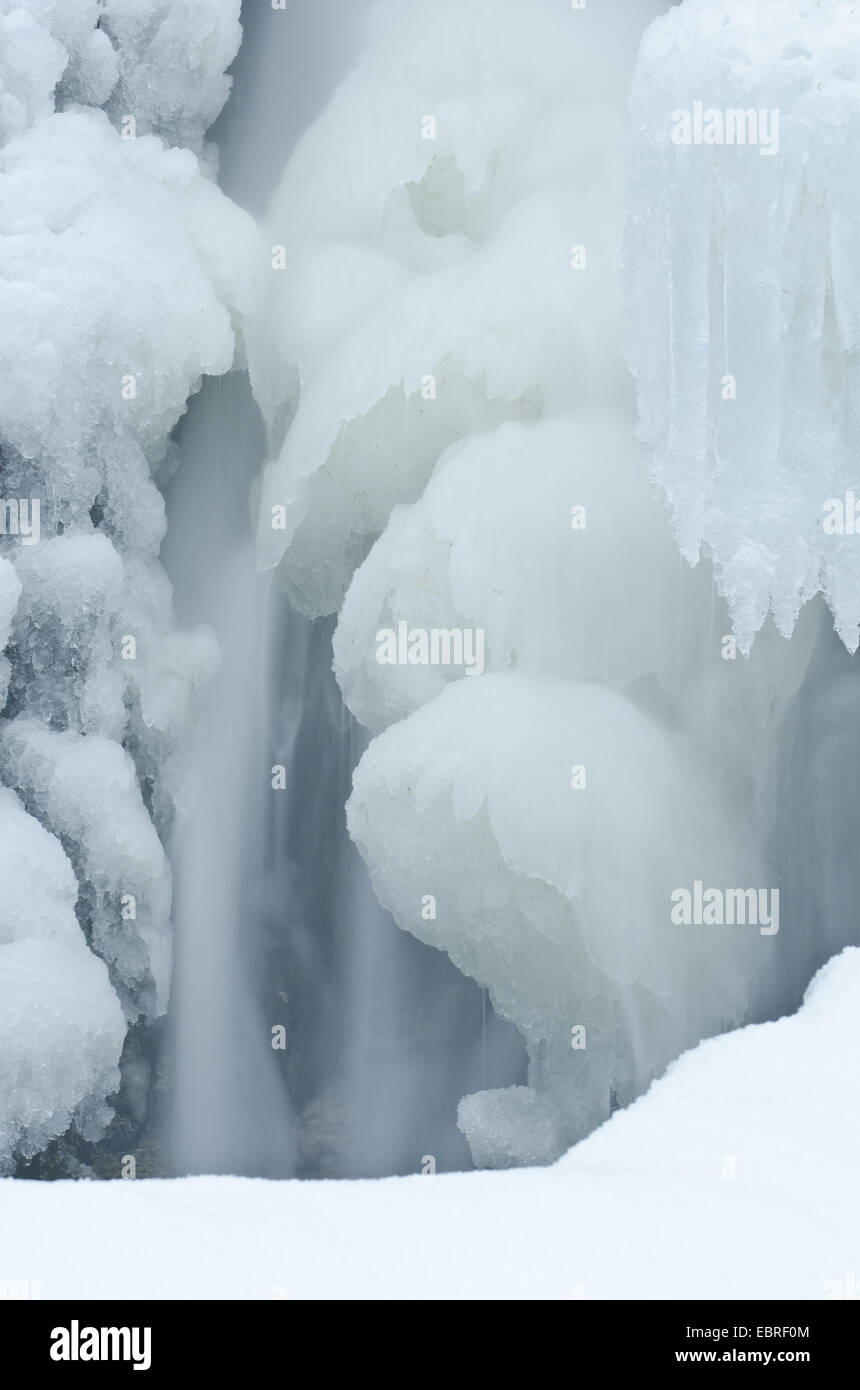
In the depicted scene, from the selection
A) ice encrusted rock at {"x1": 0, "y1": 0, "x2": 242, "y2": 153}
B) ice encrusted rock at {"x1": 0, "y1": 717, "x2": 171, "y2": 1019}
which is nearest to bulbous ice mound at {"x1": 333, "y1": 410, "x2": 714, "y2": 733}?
ice encrusted rock at {"x1": 0, "y1": 717, "x2": 171, "y2": 1019}

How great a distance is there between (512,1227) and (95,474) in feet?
12.7

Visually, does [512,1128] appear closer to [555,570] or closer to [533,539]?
[555,570]

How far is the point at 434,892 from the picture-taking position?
5262mm

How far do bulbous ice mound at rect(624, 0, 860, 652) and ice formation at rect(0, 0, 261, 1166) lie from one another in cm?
194

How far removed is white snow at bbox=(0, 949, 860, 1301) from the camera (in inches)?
103

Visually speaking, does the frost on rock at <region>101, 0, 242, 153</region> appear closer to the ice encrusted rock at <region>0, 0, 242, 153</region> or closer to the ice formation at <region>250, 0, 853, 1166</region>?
the ice encrusted rock at <region>0, 0, 242, 153</region>

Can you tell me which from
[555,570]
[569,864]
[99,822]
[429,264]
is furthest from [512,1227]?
[429,264]

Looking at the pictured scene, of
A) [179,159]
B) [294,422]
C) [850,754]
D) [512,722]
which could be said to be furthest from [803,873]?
[179,159]

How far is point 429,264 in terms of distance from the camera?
6125 mm

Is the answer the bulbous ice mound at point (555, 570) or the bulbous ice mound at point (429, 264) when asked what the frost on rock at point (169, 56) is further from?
the bulbous ice mound at point (555, 570)

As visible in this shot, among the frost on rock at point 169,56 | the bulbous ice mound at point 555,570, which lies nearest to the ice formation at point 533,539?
the bulbous ice mound at point 555,570

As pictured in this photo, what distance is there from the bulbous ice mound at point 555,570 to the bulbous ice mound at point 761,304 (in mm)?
537

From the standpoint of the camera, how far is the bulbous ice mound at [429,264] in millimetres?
5672

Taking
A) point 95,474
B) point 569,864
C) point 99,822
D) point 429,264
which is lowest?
point 569,864
